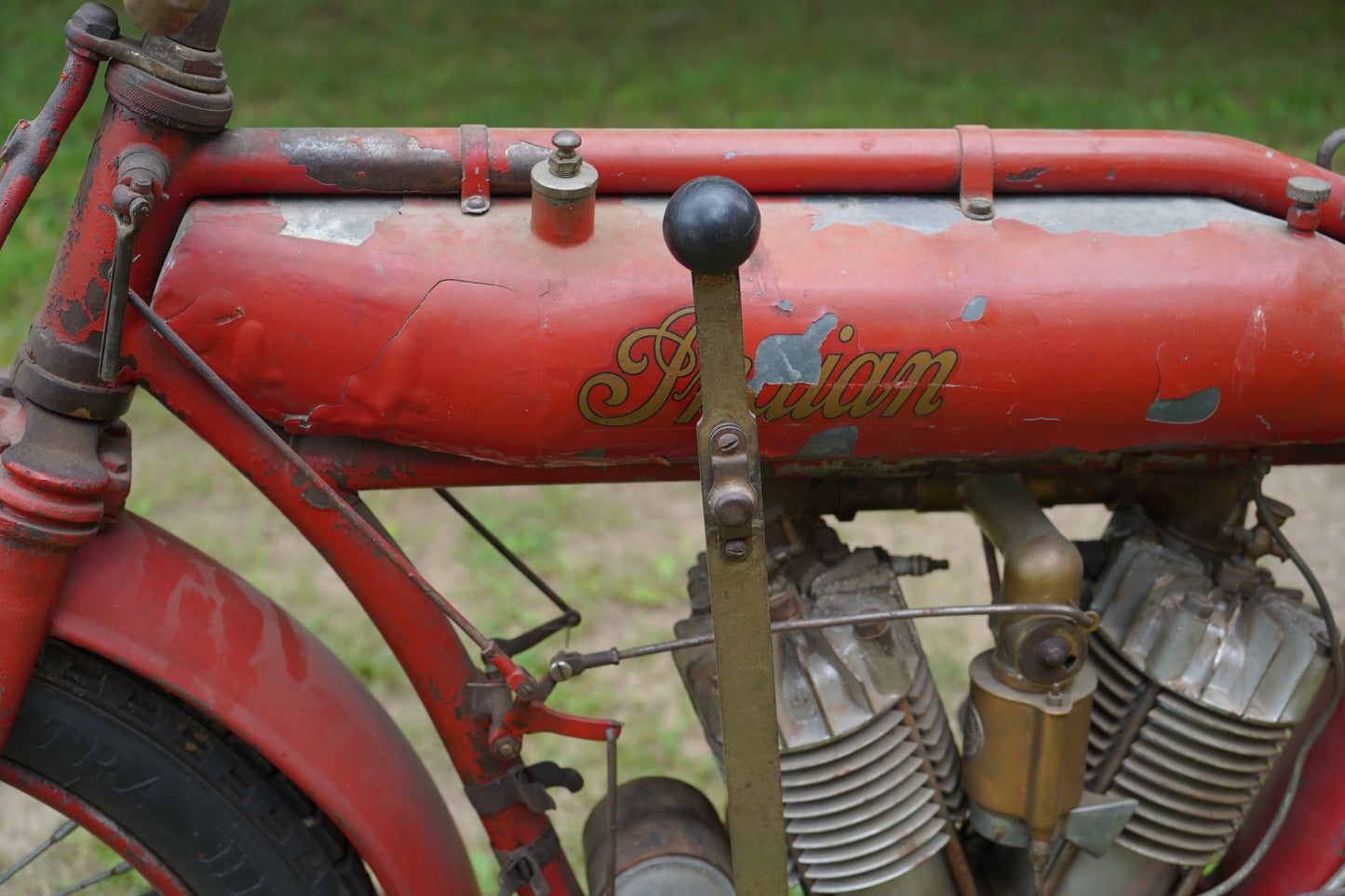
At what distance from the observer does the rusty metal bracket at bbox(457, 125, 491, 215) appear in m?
1.19

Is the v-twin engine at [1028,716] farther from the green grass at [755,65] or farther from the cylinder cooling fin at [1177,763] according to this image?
the green grass at [755,65]

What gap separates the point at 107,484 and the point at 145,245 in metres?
0.23

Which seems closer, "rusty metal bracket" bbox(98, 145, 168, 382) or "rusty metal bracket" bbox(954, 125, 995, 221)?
"rusty metal bracket" bbox(98, 145, 168, 382)

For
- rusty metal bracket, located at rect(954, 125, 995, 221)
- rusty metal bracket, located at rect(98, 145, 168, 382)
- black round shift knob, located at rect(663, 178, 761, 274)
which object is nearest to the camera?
black round shift knob, located at rect(663, 178, 761, 274)

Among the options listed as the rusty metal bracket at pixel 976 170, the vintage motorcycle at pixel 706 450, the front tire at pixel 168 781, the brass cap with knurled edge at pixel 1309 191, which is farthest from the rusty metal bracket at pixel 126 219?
the brass cap with knurled edge at pixel 1309 191

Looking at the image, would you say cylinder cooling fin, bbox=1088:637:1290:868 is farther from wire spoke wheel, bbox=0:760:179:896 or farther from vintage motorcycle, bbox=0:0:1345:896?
wire spoke wheel, bbox=0:760:179:896

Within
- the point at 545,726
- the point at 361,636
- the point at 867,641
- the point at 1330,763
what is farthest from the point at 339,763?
the point at 361,636

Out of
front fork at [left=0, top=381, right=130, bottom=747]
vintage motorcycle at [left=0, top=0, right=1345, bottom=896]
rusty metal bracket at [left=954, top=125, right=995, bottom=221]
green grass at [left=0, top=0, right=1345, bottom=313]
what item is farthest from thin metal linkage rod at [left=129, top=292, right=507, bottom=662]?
green grass at [left=0, top=0, right=1345, bottom=313]

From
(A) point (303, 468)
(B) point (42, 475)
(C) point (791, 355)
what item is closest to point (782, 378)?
(C) point (791, 355)

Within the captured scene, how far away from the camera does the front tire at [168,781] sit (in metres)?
1.20

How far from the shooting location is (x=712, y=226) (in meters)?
0.93

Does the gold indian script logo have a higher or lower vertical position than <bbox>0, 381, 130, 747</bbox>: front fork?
higher

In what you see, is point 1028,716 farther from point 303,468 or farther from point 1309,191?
point 303,468

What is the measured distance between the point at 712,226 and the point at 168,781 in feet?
2.64
